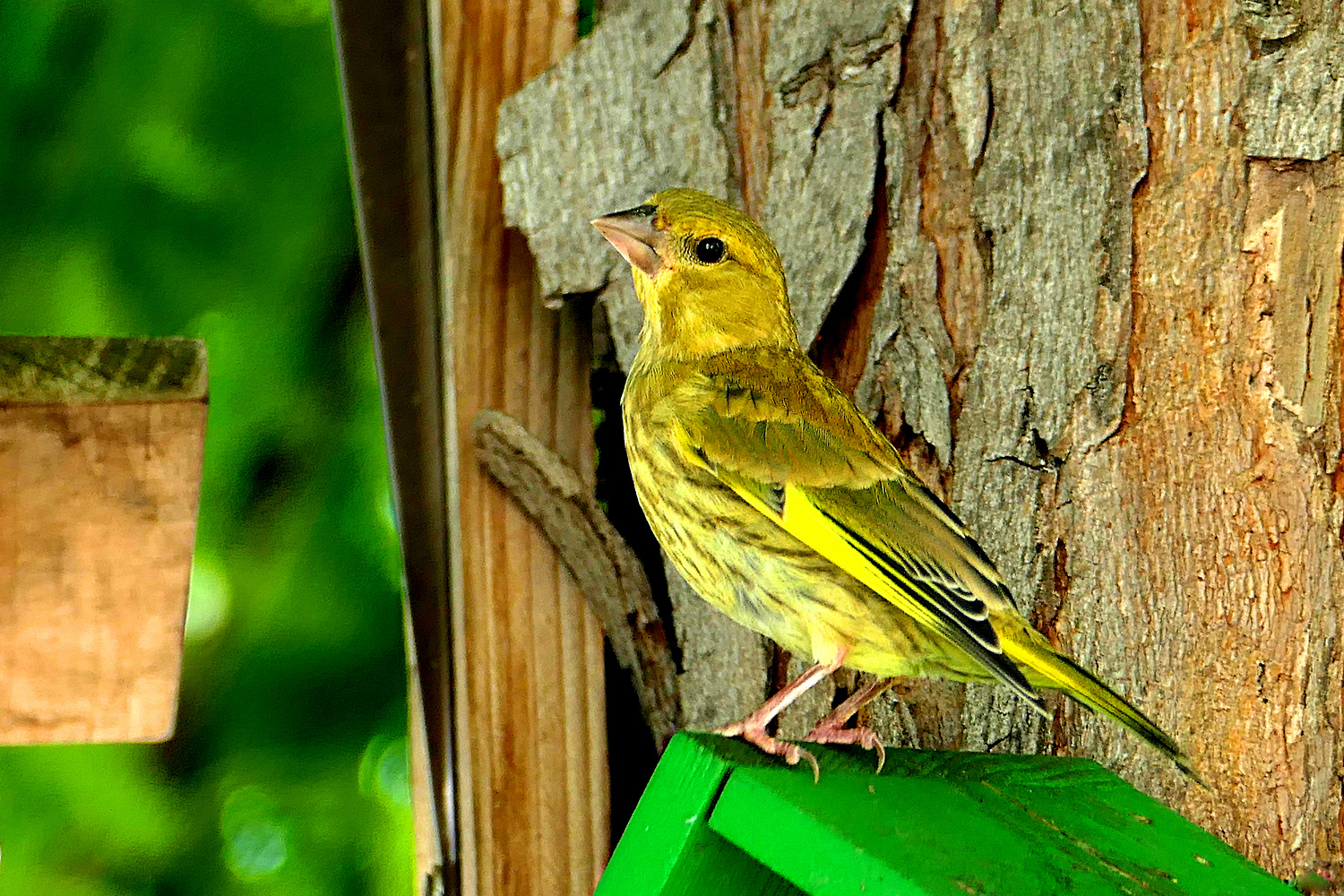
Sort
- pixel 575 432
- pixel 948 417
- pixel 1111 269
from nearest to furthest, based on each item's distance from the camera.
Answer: pixel 1111 269, pixel 948 417, pixel 575 432

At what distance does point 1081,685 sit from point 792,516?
1.56 feet

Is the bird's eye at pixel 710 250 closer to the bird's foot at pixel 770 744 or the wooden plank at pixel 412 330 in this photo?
the wooden plank at pixel 412 330

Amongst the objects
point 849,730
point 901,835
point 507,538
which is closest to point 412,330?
point 507,538

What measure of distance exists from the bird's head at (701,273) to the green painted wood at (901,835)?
887 millimetres

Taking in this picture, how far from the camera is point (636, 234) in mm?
2395

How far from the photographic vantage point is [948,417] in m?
2.33

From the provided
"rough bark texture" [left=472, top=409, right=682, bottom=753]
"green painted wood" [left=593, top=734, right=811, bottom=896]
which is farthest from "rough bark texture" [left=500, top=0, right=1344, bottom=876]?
"green painted wood" [left=593, top=734, right=811, bottom=896]

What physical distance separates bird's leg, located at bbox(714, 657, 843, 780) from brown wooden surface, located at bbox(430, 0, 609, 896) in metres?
0.89

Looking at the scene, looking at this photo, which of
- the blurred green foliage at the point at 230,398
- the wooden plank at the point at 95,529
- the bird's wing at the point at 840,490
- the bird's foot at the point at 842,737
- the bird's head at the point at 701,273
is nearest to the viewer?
the wooden plank at the point at 95,529

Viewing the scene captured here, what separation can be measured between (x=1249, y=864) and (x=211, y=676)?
7.32 ft

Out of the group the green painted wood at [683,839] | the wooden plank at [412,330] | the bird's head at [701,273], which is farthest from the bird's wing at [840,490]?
the wooden plank at [412,330]

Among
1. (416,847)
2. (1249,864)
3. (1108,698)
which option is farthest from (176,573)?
(416,847)

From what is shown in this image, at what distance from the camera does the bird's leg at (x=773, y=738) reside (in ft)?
5.60

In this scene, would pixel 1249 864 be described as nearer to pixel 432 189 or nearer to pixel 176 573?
pixel 176 573
